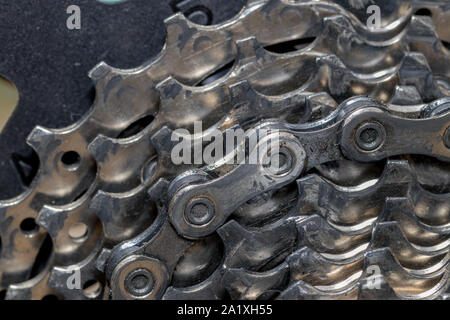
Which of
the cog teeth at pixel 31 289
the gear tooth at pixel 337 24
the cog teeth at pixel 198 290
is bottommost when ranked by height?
the cog teeth at pixel 31 289

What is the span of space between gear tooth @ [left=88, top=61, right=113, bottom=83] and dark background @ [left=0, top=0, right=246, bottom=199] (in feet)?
0.18

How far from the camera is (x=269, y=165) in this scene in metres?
0.77

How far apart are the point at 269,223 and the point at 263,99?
15 centimetres

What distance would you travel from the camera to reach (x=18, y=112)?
931 millimetres

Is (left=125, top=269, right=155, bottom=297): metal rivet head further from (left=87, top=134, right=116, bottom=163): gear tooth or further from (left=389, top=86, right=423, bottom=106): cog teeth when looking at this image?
(left=389, top=86, right=423, bottom=106): cog teeth

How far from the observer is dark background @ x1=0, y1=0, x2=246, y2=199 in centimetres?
89

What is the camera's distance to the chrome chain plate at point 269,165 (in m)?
0.78

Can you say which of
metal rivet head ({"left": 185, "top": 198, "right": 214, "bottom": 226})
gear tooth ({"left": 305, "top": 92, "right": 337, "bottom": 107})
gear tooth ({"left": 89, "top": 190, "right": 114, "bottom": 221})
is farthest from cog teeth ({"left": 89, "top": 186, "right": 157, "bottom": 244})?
gear tooth ({"left": 305, "top": 92, "right": 337, "bottom": 107})

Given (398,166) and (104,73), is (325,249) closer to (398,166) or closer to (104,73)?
(398,166)

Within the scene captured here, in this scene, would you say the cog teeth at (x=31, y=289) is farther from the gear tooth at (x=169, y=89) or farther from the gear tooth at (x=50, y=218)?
the gear tooth at (x=169, y=89)

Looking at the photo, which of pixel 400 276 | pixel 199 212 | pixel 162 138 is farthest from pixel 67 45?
pixel 400 276

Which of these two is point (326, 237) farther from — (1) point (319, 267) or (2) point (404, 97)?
(2) point (404, 97)

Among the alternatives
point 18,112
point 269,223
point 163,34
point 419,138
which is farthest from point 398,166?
point 18,112

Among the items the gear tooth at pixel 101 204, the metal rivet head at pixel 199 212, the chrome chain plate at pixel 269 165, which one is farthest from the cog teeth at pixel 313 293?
the gear tooth at pixel 101 204
